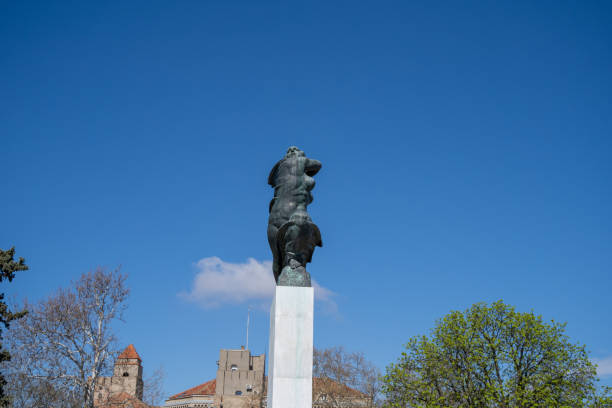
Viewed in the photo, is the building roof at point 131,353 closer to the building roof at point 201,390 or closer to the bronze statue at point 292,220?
the building roof at point 201,390

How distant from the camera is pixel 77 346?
26578 mm

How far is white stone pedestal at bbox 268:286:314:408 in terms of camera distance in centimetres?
755

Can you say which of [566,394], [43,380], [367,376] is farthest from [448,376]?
[43,380]

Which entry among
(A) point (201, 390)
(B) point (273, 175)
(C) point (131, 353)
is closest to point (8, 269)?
(B) point (273, 175)

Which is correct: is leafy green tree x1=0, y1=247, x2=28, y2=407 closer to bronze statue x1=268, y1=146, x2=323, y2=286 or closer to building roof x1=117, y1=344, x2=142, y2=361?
bronze statue x1=268, y1=146, x2=323, y2=286

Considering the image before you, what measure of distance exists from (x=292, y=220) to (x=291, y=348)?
187 cm

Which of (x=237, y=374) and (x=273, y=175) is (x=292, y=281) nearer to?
(x=273, y=175)

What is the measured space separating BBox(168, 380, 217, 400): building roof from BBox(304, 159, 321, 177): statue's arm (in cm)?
6733

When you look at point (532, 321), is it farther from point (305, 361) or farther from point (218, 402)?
point (218, 402)

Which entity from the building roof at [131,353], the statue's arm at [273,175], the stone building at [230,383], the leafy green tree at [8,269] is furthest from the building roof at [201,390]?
the statue's arm at [273,175]

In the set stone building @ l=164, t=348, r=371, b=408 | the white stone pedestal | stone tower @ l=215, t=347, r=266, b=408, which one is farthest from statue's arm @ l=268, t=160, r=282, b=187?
stone tower @ l=215, t=347, r=266, b=408

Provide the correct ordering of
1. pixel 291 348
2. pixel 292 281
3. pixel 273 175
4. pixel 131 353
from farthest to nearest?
pixel 131 353 → pixel 273 175 → pixel 292 281 → pixel 291 348

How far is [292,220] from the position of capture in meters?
8.48

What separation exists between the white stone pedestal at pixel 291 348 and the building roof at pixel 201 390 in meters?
67.7
